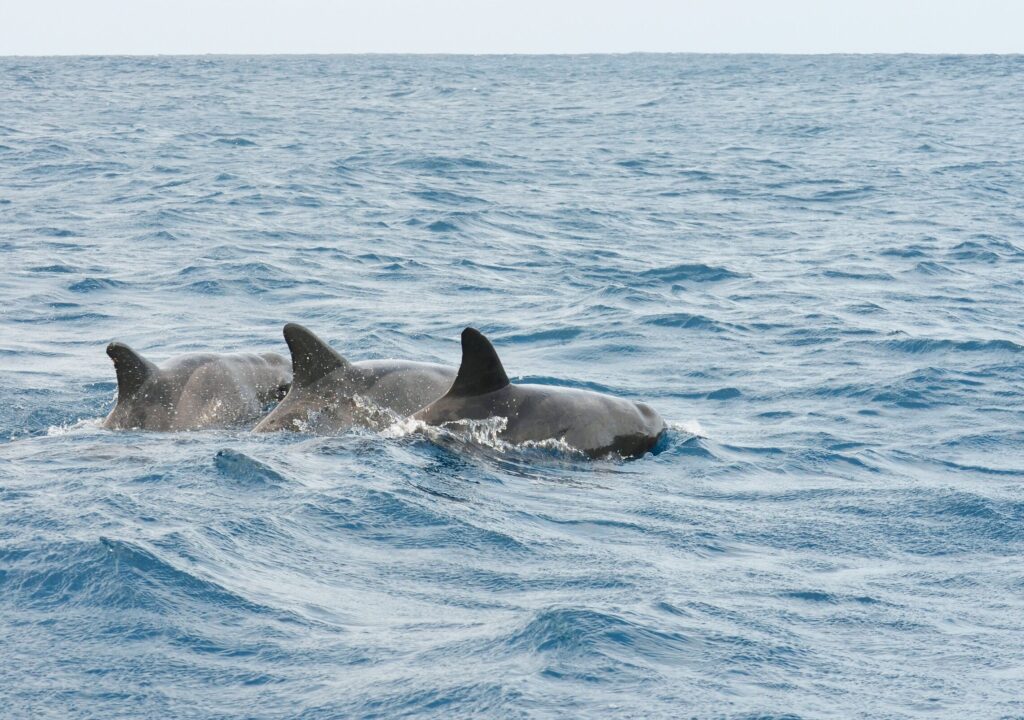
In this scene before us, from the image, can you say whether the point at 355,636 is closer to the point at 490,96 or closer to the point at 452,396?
the point at 452,396

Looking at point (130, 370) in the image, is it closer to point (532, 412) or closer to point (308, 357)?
point (308, 357)

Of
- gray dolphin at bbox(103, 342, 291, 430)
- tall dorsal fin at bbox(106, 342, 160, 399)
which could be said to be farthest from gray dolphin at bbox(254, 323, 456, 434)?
tall dorsal fin at bbox(106, 342, 160, 399)

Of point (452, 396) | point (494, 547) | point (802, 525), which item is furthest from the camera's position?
point (452, 396)

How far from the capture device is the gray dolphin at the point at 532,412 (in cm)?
1166

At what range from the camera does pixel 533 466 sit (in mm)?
11406

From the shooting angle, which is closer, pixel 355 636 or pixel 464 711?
pixel 464 711

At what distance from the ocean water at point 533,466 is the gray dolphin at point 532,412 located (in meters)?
0.25

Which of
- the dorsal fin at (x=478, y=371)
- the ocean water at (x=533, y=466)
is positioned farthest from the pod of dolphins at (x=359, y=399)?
the ocean water at (x=533, y=466)

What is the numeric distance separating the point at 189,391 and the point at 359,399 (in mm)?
1672

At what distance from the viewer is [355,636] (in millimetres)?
7500

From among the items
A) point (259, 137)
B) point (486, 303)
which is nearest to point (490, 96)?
point (259, 137)

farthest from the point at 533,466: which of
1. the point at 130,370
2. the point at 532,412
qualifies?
the point at 130,370

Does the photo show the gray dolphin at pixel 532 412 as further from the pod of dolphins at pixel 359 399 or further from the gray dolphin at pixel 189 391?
the gray dolphin at pixel 189 391

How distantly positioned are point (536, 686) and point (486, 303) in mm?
14394
